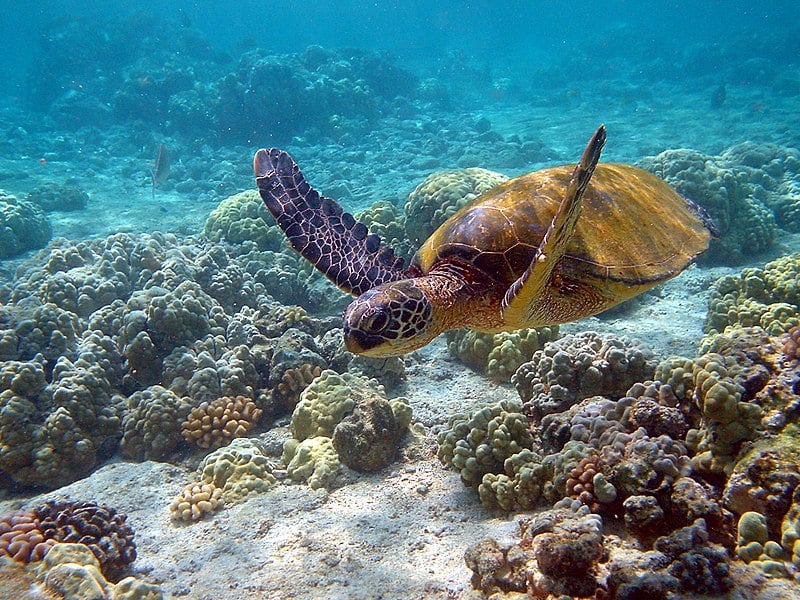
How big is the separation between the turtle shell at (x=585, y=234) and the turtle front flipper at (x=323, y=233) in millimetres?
414

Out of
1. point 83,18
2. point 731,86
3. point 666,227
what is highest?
point 83,18

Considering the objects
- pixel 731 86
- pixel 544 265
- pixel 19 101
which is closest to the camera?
pixel 544 265

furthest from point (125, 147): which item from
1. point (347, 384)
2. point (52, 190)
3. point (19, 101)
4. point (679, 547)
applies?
point (679, 547)

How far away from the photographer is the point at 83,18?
29.1 m

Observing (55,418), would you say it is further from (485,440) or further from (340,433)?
(485,440)

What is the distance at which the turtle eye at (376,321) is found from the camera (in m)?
2.77

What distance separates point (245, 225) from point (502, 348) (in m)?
6.16

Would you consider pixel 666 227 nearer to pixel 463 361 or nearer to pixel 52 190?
pixel 463 361

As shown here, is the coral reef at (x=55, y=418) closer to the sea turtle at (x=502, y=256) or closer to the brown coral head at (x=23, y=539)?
the brown coral head at (x=23, y=539)

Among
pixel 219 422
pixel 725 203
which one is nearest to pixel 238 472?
pixel 219 422

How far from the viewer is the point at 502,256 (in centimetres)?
332

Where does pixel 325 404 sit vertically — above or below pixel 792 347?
below

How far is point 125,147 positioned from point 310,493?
21.8m

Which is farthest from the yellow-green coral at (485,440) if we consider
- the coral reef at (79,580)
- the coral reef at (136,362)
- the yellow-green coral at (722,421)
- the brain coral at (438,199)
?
the brain coral at (438,199)
